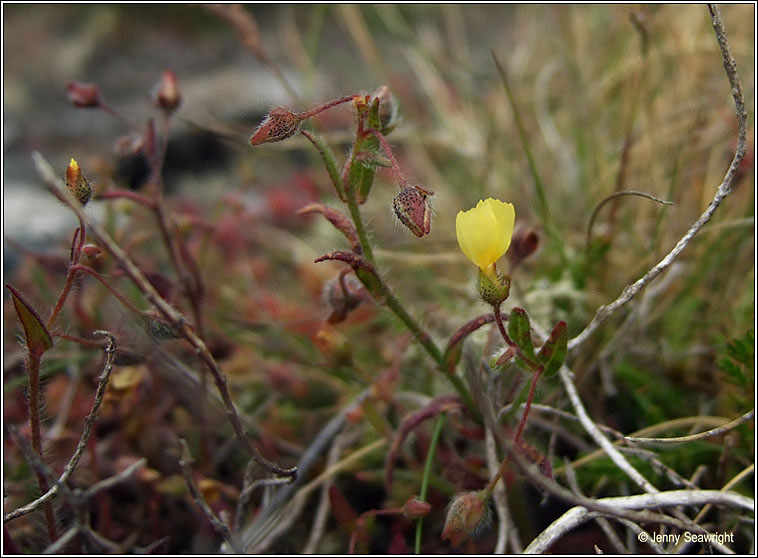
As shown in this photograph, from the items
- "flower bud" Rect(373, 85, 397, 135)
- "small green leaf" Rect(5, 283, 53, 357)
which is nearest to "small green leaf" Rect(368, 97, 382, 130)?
"flower bud" Rect(373, 85, 397, 135)

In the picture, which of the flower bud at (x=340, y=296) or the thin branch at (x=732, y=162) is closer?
the thin branch at (x=732, y=162)

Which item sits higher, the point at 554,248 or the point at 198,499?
the point at 554,248

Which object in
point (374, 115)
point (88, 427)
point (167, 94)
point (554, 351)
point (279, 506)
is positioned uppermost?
point (167, 94)

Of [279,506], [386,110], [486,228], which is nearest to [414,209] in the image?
[486,228]

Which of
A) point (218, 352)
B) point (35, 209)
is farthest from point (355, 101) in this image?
point (35, 209)

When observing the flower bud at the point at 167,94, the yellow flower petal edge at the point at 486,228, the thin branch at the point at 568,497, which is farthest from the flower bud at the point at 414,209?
the flower bud at the point at 167,94

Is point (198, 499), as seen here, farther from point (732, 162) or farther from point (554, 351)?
point (732, 162)

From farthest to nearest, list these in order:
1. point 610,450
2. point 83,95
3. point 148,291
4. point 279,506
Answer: point 83,95
point 279,506
point 610,450
point 148,291

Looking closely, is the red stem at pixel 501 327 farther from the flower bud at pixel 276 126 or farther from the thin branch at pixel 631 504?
the flower bud at pixel 276 126
